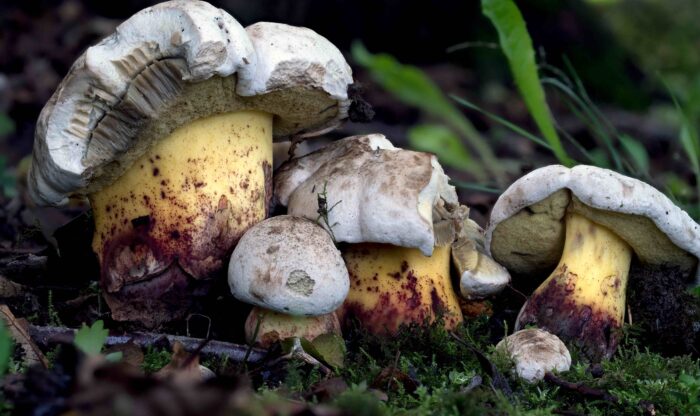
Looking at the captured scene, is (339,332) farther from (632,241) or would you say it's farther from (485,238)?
(632,241)

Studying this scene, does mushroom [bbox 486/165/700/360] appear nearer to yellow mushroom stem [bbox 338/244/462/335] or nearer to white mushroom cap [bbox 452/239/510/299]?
white mushroom cap [bbox 452/239/510/299]

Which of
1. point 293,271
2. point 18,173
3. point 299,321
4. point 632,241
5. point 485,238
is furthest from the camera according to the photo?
point 18,173

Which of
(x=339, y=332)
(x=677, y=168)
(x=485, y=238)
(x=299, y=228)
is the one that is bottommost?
(x=677, y=168)

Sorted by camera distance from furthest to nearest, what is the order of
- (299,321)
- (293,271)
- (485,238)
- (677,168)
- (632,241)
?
(677,168) → (485,238) → (632,241) → (299,321) → (293,271)

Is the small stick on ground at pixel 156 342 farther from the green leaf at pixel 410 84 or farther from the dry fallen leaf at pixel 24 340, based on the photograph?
the green leaf at pixel 410 84

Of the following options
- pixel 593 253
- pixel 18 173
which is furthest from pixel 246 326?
pixel 18 173

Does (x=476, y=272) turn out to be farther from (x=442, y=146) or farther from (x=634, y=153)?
(x=442, y=146)

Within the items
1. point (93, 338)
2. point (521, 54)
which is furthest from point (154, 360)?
point (521, 54)
